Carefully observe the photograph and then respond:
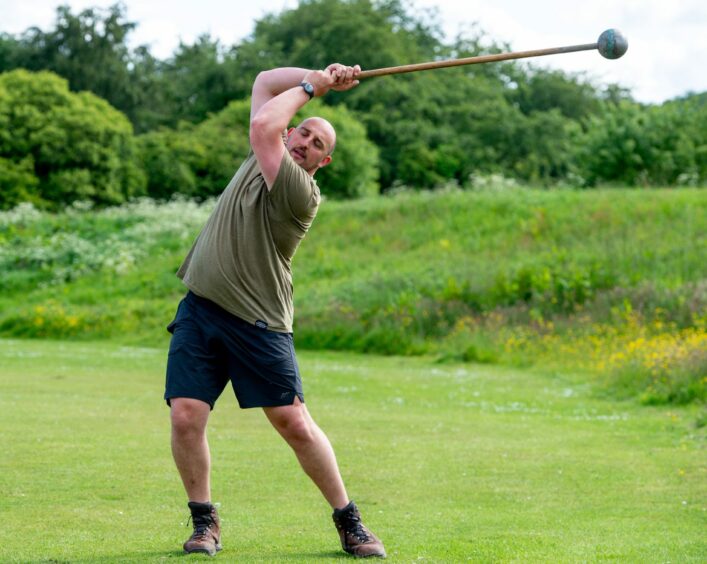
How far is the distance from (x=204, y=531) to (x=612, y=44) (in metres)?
3.23

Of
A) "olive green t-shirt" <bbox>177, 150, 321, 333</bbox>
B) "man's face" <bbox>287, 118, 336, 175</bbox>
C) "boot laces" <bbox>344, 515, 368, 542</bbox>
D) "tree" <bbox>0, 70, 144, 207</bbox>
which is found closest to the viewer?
"olive green t-shirt" <bbox>177, 150, 321, 333</bbox>

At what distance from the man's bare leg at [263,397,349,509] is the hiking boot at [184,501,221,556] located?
0.55 m

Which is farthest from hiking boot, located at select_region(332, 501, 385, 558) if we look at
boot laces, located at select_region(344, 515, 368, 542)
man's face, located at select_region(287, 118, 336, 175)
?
man's face, located at select_region(287, 118, 336, 175)

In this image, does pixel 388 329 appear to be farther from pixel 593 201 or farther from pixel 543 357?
pixel 593 201

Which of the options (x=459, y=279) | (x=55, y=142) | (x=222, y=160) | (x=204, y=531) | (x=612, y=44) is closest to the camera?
(x=612, y=44)

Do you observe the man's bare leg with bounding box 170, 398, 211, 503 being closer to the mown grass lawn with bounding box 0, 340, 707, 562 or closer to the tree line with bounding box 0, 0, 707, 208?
the mown grass lawn with bounding box 0, 340, 707, 562

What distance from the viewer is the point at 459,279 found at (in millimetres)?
25844

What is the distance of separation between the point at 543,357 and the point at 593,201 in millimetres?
11441

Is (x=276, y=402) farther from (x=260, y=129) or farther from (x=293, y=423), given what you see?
(x=260, y=129)

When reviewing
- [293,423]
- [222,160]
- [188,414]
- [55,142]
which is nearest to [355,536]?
[293,423]

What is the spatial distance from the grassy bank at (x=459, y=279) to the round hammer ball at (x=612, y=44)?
30.6ft

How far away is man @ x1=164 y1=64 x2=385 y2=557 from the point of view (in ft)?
19.2

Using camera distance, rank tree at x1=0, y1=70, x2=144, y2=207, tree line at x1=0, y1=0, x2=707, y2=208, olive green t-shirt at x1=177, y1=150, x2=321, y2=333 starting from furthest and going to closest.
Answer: tree at x1=0, y1=70, x2=144, y2=207 < tree line at x1=0, y1=0, x2=707, y2=208 < olive green t-shirt at x1=177, y1=150, x2=321, y2=333

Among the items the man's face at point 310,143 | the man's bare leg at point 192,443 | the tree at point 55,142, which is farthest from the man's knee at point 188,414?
the tree at point 55,142
